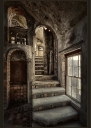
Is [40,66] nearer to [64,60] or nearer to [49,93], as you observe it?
[64,60]

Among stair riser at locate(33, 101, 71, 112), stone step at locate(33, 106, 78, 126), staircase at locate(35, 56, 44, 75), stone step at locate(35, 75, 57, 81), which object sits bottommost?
stone step at locate(33, 106, 78, 126)

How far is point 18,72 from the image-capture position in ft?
16.0

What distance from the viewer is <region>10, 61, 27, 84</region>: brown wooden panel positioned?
4.84 meters

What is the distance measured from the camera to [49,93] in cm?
327

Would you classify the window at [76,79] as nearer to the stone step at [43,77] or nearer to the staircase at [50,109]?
the staircase at [50,109]

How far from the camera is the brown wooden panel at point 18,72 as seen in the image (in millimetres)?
4840

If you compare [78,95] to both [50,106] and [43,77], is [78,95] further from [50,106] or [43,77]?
[43,77]

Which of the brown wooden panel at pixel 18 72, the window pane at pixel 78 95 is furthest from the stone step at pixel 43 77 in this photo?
the window pane at pixel 78 95

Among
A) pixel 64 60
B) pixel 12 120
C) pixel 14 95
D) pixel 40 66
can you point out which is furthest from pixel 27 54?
pixel 12 120

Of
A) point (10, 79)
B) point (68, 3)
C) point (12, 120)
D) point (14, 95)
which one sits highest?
point (68, 3)

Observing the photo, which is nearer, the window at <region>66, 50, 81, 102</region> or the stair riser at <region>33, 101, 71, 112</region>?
the stair riser at <region>33, 101, 71, 112</region>

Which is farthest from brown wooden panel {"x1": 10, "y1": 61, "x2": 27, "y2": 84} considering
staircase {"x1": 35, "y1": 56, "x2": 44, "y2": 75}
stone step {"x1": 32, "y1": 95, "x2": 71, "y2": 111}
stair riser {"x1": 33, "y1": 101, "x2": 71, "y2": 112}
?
stair riser {"x1": 33, "y1": 101, "x2": 71, "y2": 112}

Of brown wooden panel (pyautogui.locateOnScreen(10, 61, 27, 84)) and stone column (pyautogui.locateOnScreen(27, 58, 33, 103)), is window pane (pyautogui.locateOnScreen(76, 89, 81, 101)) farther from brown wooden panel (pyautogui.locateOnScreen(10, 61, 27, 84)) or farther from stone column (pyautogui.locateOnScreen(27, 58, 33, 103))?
brown wooden panel (pyautogui.locateOnScreen(10, 61, 27, 84))

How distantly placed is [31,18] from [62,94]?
4.30 metres
